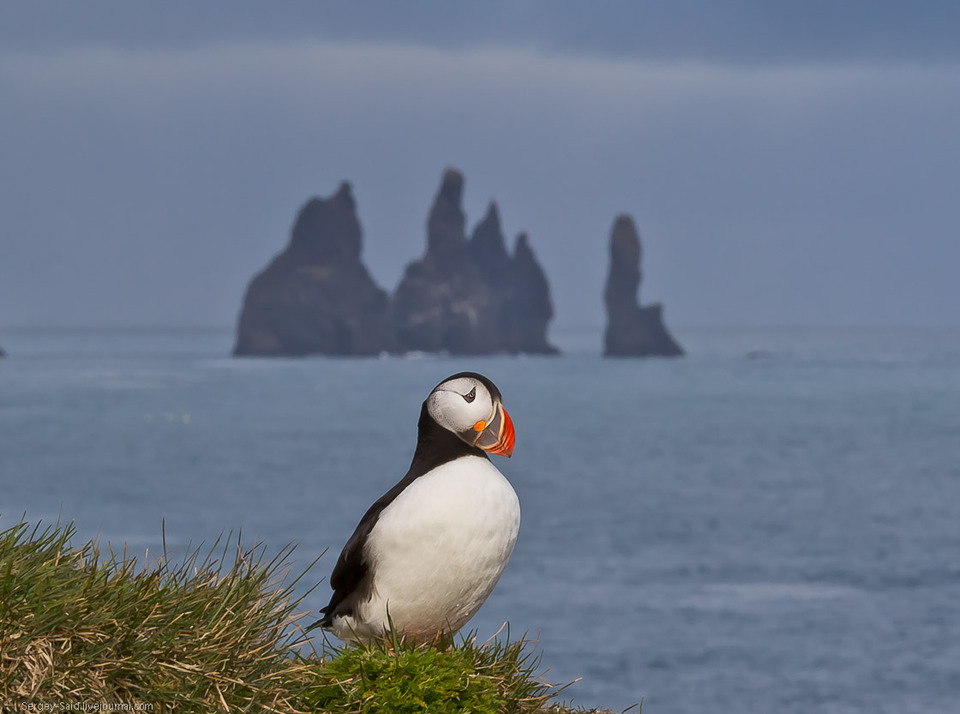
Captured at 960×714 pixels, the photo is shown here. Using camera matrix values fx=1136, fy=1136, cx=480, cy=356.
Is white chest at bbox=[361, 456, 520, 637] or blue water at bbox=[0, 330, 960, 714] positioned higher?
white chest at bbox=[361, 456, 520, 637]

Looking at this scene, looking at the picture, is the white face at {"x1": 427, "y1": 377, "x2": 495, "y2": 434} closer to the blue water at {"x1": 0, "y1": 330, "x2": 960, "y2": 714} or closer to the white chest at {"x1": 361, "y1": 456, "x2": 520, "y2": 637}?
the white chest at {"x1": 361, "y1": 456, "x2": 520, "y2": 637}

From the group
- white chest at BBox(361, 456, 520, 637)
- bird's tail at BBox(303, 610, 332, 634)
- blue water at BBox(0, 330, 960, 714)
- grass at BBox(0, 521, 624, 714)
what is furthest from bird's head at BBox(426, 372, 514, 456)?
blue water at BBox(0, 330, 960, 714)

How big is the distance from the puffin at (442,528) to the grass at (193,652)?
0.26 meters

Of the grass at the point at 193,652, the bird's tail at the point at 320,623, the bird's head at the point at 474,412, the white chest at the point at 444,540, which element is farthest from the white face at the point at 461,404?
the bird's tail at the point at 320,623

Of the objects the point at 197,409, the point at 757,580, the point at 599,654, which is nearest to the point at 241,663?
the point at 599,654

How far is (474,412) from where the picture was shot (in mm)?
5648

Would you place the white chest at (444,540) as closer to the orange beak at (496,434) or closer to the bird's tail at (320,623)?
the orange beak at (496,434)

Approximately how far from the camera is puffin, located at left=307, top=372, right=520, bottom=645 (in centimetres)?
553

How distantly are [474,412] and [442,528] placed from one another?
1.95ft

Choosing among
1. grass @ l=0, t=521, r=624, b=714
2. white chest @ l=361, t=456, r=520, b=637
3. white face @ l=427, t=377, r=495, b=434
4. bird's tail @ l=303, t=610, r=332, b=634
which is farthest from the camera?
bird's tail @ l=303, t=610, r=332, b=634

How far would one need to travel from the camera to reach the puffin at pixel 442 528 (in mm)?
5527

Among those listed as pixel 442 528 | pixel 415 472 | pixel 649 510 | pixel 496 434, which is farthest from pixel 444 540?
pixel 649 510

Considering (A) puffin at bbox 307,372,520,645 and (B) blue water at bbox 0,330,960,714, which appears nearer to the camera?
(A) puffin at bbox 307,372,520,645

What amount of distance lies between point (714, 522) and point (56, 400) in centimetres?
10116
